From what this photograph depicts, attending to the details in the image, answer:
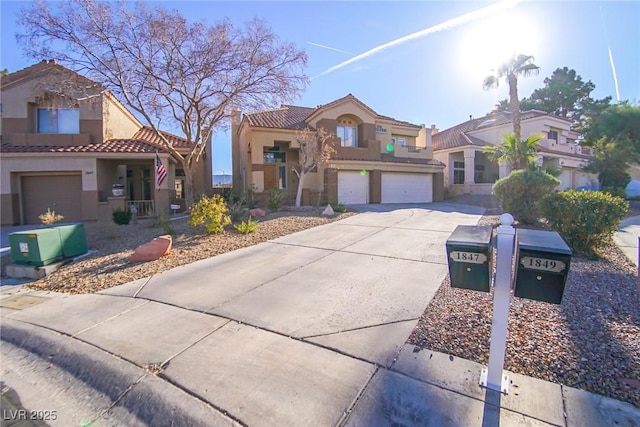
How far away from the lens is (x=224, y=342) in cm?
371

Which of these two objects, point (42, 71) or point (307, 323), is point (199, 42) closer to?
point (42, 71)

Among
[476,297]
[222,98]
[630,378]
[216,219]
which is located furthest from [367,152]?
[630,378]

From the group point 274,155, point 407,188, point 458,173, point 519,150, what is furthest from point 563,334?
point 458,173

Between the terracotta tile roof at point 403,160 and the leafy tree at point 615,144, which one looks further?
the terracotta tile roof at point 403,160

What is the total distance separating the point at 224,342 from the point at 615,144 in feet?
94.7

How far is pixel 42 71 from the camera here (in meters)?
14.9

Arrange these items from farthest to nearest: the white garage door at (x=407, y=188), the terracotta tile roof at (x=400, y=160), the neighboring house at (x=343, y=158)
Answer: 1. the white garage door at (x=407, y=188)
2. the terracotta tile roof at (x=400, y=160)
3. the neighboring house at (x=343, y=158)

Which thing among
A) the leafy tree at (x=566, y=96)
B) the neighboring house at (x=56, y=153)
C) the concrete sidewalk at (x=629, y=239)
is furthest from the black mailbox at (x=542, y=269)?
the leafy tree at (x=566, y=96)

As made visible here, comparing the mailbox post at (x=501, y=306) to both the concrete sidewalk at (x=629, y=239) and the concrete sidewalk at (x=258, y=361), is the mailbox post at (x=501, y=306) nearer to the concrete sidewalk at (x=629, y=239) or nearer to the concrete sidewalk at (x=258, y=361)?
the concrete sidewalk at (x=258, y=361)

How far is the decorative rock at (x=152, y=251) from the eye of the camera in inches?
290

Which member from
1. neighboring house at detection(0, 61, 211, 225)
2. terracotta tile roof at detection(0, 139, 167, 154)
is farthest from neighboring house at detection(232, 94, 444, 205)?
neighboring house at detection(0, 61, 211, 225)

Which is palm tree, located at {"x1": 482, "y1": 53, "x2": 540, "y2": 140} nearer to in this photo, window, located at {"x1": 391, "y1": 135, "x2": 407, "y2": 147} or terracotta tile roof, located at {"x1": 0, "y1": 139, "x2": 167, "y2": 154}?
window, located at {"x1": 391, "y1": 135, "x2": 407, "y2": 147}

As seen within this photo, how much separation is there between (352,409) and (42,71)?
798 inches

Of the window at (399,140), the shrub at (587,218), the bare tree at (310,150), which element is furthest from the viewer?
the window at (399,140)
